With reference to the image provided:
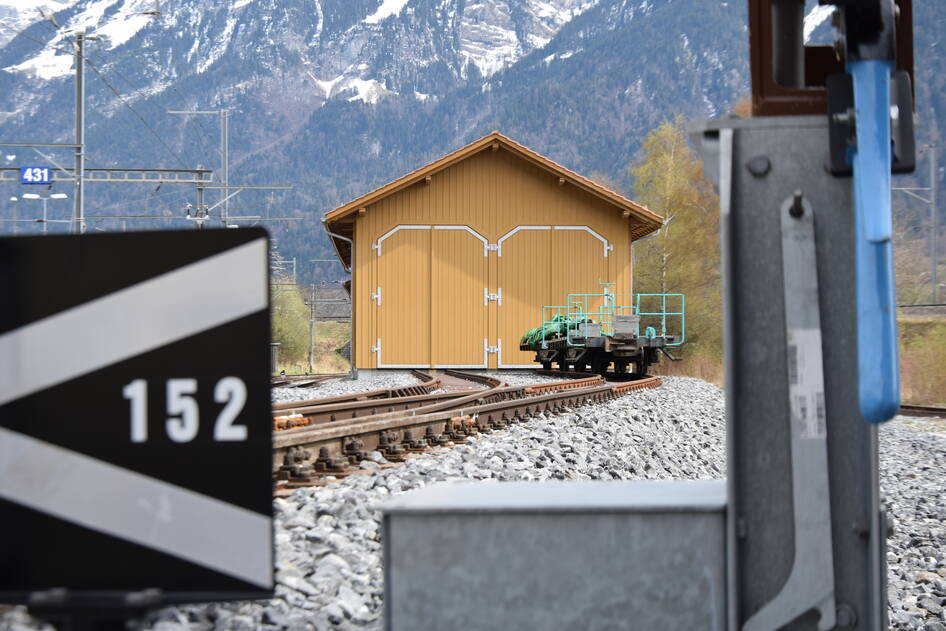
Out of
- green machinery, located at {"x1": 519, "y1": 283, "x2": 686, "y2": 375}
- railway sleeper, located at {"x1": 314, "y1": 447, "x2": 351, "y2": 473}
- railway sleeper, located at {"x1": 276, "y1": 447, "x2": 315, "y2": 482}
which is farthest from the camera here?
green machinery, located at {"x1": 519, "y1": 283, "x2": 686, "y2": 375}

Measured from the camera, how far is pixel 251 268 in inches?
61.4

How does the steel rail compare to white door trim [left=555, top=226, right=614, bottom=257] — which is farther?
white door trim [left=555, top=226, right=614, bottom=257]

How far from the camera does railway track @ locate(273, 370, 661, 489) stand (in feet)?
17.8

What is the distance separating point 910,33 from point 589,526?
1.26 meters

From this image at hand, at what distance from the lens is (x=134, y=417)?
1546 mm

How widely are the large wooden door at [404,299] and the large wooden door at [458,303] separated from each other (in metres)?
0.21

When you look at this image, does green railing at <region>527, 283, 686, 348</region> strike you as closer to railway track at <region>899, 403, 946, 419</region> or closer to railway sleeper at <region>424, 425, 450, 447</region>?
railway track at <region>899, 403, 946, 419</region>

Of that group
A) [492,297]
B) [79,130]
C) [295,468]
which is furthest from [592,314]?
[295,468]

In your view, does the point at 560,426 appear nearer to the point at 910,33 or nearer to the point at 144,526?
the point at 910,33

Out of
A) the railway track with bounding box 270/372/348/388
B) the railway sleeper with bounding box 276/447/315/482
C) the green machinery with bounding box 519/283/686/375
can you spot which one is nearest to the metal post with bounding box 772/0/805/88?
the railway sleeper with bounding box 276/447/315/482

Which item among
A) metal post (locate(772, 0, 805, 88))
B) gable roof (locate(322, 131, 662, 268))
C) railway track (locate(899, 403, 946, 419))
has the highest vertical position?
gable roof (locate(322, 131, 662, 268))

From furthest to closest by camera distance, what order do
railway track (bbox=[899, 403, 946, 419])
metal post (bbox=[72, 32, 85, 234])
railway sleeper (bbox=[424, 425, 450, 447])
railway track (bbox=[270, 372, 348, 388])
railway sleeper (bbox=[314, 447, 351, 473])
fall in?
metal post (bbox=[72, 32, 85, 234]) → railway track (bbox=[270, 372, 348, 388]) → railway track (bbox=[899, 403, 946, 419]) → railway sleeper (bbox=[424, 425, 450, 447]) → railway sleeper (bbox=[314, 447, 351, 473])

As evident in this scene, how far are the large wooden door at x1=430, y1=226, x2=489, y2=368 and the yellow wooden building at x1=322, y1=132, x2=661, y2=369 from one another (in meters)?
0.02

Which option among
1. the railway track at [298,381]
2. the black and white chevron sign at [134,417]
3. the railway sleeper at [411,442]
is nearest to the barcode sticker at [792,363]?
the black and white chevron sign at [134,417]
